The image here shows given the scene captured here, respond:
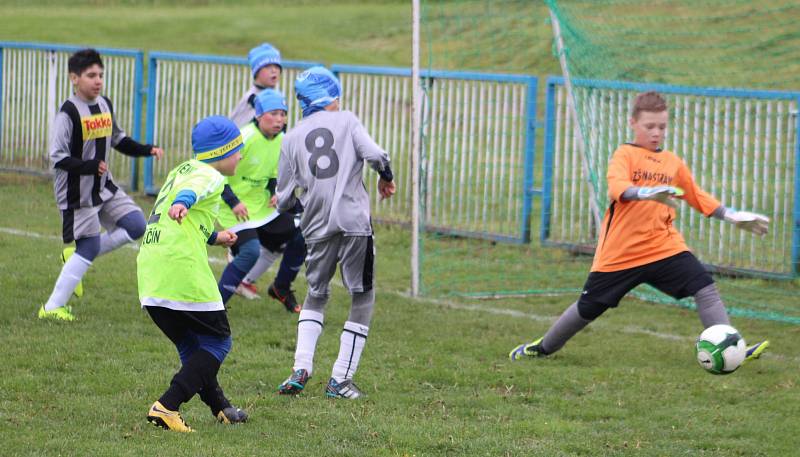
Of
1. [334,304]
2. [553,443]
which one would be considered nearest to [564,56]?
[334,304]

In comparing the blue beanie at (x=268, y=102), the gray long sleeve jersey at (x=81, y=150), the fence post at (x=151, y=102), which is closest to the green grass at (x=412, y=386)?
the gray long sleeve jersey at (x=81, y=150)

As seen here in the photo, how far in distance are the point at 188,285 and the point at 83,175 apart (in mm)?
2678

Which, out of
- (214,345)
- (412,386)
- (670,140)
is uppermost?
(670,140)

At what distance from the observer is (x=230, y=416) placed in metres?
5.68

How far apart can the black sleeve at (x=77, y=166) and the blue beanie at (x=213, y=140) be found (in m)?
2.21

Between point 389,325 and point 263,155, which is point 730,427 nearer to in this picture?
point 389,325

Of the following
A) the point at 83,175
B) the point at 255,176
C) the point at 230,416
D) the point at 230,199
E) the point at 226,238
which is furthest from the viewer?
the point at 255,176

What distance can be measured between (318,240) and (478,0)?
1252cm

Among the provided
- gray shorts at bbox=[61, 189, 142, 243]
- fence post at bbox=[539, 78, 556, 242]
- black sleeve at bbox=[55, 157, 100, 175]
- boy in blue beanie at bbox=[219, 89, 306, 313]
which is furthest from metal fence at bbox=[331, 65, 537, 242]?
black sleeve at bbox=[55, 157, 100, 175]

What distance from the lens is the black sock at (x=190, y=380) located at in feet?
17.8

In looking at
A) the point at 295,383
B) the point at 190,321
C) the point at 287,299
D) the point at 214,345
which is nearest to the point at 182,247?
the point at 190,321

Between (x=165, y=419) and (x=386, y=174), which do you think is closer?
(x=165, y=419)

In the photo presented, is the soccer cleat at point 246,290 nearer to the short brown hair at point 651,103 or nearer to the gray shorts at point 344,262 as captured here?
the gray shorts at point 344,262

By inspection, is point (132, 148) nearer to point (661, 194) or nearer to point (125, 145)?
point (125, 145)
